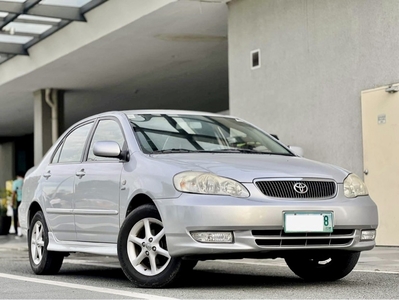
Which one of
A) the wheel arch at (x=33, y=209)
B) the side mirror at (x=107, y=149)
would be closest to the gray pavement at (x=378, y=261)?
the wheel arch at (x=33, y=209)

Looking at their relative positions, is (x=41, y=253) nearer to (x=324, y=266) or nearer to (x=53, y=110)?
(x=324, y=266)

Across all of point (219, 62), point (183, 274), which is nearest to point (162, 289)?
point (183, 274)

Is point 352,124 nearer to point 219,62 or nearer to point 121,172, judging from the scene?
point 121,172

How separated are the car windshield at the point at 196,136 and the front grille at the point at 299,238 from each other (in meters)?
1.11

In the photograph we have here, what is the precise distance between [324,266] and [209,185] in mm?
1558

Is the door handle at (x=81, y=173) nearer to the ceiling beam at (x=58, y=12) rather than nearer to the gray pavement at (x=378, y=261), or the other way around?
the gray pavement at (x=378, y=261)

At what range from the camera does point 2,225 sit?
21.8 m

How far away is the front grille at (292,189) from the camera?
6.25 m

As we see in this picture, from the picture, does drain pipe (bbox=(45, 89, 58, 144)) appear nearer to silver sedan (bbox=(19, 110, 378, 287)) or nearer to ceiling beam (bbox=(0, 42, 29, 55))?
ceiling beam (bbox=(0, 42, 29, 55))

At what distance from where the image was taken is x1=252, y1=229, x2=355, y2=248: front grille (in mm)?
6156

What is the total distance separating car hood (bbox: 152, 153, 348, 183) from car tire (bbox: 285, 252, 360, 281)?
68 cm

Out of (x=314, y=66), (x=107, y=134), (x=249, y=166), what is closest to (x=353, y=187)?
(x=249, y=166)

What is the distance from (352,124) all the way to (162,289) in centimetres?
647

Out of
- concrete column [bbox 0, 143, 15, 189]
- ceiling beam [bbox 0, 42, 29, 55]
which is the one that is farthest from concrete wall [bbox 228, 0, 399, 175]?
concrete column [bbox 0, 143, 15, 189]
